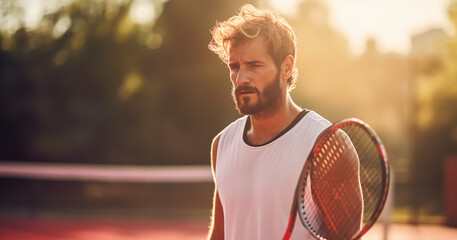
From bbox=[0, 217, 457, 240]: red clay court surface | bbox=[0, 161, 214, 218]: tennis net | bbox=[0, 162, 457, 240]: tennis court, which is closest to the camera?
bbox=[0, 217, 457, 240]: red clay court surface

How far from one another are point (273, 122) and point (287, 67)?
0.86ft

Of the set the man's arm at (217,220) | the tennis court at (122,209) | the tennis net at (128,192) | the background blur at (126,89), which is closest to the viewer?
the man's arm at (217,220)

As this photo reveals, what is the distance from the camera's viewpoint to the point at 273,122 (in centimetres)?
281

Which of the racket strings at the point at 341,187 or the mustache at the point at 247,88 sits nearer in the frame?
the racket strings at the point at 341,187

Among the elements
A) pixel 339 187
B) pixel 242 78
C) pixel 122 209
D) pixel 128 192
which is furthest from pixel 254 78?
pixel 122 209

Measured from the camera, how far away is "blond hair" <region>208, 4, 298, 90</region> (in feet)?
8.96

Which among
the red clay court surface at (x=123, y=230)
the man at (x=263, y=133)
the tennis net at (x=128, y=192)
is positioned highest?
the man at (x=263, y=133)

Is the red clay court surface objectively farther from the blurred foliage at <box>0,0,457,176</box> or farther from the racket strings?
the racket strings

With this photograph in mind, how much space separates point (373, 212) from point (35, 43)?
17.5 metres

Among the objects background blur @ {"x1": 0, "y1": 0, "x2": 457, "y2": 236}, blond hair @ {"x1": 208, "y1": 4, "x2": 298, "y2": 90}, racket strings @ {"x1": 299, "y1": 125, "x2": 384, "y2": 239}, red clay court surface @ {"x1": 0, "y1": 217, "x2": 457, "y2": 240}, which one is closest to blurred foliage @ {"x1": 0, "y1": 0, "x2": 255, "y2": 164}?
background blur @ {"x1": 0, "y1": 0, "x2": 457, "y2": 236}

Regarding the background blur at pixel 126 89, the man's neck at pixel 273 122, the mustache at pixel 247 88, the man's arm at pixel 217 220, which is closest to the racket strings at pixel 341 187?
the man's neck at pixel 273 122

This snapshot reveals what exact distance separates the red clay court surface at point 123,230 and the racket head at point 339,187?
351 inches

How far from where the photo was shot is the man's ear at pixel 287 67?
9.15ft

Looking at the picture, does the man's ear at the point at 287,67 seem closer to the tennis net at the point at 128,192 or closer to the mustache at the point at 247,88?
the mustache at the point at 247,88
